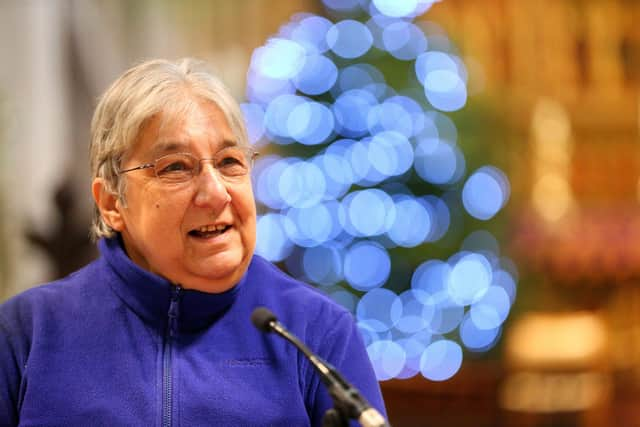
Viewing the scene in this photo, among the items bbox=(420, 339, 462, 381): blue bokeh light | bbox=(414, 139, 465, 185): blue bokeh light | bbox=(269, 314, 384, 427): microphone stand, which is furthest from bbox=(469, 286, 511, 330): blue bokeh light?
bbox=(269, 314, 384, 427): microphone stand

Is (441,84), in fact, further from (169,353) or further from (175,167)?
(169,353)

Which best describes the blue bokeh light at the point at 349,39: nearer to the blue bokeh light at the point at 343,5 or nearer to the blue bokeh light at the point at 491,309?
the blue bokeh light at the point at 343,5

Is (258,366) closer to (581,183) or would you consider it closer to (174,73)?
(174,73)

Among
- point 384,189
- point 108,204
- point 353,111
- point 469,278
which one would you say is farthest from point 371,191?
point 108,204

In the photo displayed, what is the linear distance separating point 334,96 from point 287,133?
0.29m

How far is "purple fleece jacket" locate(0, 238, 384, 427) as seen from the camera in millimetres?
1440

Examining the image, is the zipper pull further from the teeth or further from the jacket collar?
the teeth

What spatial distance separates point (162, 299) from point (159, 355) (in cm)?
10

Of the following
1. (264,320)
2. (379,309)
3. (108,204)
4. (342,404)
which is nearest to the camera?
(342,404)

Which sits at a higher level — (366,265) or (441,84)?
(441,84)

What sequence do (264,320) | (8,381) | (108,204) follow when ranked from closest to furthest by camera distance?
1. (264,320)
2. (8,381)
3. (108,204)

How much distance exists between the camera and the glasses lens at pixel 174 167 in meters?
1.50

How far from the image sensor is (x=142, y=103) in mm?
1493

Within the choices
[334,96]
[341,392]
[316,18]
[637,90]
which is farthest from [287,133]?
[637,90]
